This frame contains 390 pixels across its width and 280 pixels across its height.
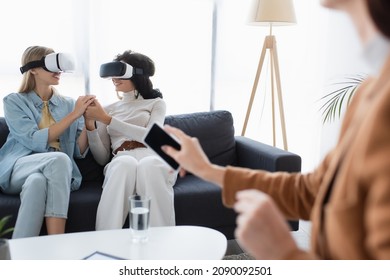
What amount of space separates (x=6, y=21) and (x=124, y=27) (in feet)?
2.81

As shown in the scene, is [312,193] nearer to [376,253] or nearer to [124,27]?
[376,253]

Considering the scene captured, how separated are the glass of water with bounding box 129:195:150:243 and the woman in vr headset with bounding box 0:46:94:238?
724mm

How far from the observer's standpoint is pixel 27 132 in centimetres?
230

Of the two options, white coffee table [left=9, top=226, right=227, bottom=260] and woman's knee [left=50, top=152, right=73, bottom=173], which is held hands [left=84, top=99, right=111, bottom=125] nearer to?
woman's knee [left=50, top=152, right=73, bottom=173]

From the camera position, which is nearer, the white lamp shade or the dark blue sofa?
the dark blue sofa

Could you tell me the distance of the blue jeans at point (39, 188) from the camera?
2014mm

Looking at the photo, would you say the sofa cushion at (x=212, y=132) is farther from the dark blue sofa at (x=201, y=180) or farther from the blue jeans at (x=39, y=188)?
the blue jeans at (x=39, y=188)

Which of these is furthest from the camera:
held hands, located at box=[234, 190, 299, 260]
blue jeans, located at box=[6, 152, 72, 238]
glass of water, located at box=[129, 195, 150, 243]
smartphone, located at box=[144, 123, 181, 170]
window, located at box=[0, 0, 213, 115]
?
window, located at box=[0, 0, 213, 115]

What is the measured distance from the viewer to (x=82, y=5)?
321 centimetres

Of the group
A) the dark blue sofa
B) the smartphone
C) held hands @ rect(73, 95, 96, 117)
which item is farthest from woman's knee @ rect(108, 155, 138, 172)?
the smartphone

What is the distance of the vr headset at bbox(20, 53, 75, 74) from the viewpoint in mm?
2301
